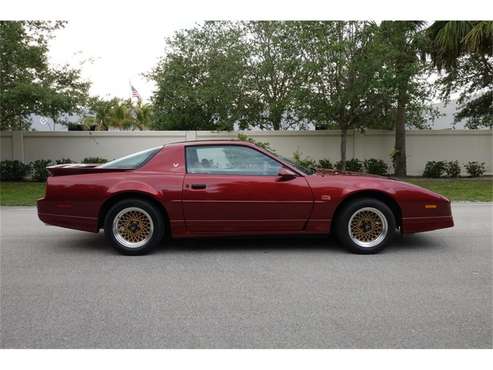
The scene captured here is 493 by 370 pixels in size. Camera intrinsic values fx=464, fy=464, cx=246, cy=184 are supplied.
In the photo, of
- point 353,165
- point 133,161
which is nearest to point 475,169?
point 353,165

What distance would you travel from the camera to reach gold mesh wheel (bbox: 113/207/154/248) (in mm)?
5668

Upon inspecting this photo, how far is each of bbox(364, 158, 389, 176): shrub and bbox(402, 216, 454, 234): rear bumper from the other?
11.2 m

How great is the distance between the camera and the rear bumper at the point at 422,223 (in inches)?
227

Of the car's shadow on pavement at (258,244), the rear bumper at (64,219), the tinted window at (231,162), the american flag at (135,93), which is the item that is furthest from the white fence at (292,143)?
the american flag at (135,93)

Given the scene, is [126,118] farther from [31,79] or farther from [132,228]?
[132,228]

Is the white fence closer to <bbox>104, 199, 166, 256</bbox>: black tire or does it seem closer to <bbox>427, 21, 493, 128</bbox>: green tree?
<bbox>427, 21, 493, 128</bbox>: green tree

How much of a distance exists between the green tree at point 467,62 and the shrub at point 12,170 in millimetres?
14294

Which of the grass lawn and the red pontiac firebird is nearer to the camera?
the red pontiac firebird

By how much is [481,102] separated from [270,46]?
9803 mm

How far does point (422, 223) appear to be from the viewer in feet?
19.0

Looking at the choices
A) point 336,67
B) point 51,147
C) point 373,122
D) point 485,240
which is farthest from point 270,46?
point 485,240

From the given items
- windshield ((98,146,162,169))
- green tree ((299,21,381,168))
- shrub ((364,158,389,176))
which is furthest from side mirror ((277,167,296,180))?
shrub ((364,158,389,176))

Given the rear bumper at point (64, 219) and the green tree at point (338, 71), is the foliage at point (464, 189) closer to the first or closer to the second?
the green tree at point (338, 71)

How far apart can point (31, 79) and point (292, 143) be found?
8.92 metres
